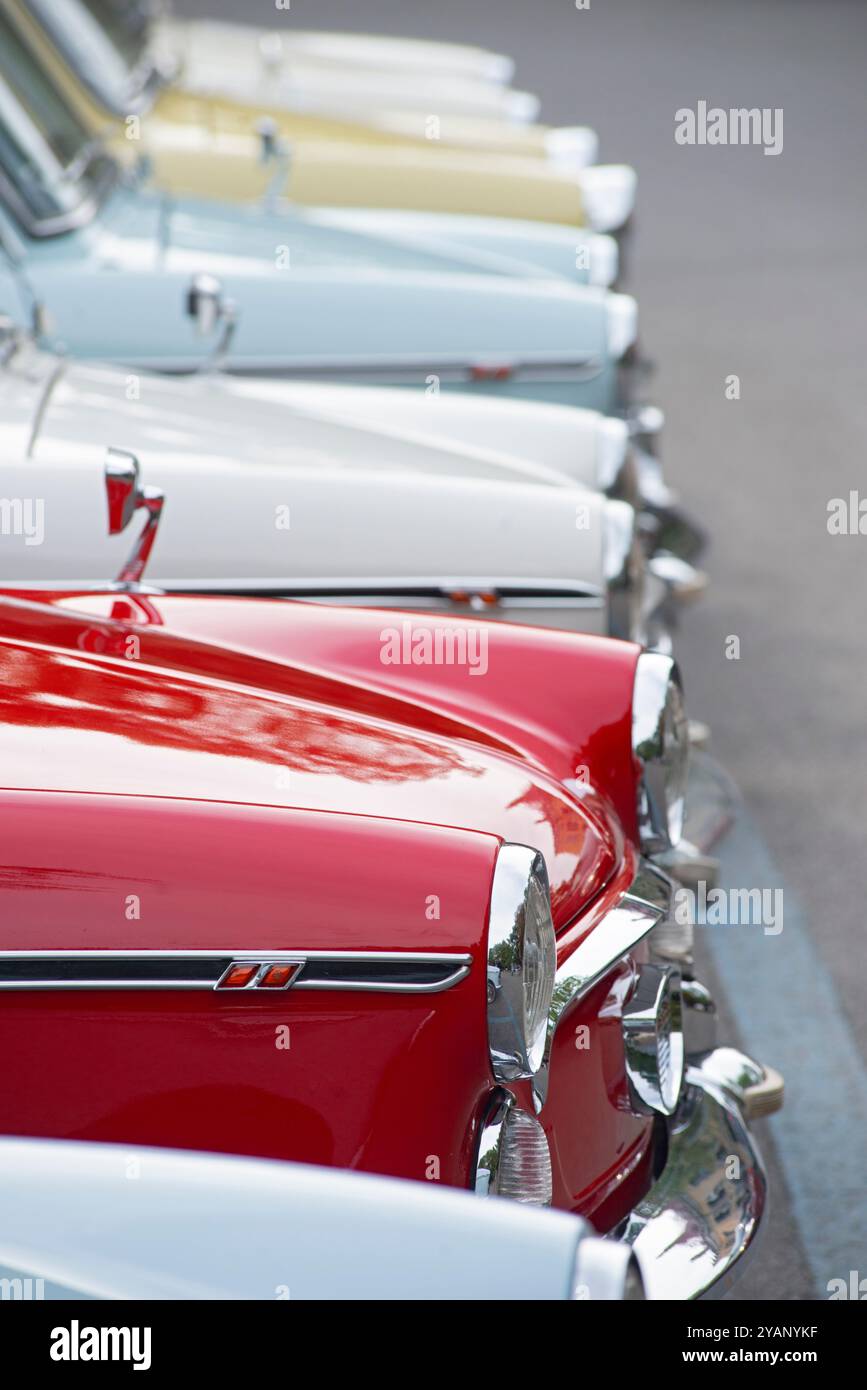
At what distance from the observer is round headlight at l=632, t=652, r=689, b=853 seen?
8.28 ft

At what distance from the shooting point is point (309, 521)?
3104 millimetres

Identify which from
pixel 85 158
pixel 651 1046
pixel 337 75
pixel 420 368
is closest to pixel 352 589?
pixel 651 1046

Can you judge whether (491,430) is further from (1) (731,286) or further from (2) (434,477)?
(1) (731,286)

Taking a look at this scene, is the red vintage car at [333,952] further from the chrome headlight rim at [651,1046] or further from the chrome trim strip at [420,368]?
the chrome trim strip at [420,368]

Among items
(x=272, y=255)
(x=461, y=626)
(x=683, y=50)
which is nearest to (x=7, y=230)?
(x=272, y=255)

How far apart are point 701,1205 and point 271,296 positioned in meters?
2.76

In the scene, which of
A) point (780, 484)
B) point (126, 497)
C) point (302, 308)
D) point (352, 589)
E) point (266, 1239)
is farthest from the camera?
point (780, 484)

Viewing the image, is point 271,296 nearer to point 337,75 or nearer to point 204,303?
point 204,303

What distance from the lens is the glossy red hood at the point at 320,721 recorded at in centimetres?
191

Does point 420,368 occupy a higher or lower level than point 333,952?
higher

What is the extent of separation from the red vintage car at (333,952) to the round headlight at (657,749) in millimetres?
140

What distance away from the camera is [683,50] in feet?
58.1

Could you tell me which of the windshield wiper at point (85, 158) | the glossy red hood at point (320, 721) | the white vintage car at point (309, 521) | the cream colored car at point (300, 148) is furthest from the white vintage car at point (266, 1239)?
the cream colored car at point (300, 148)
